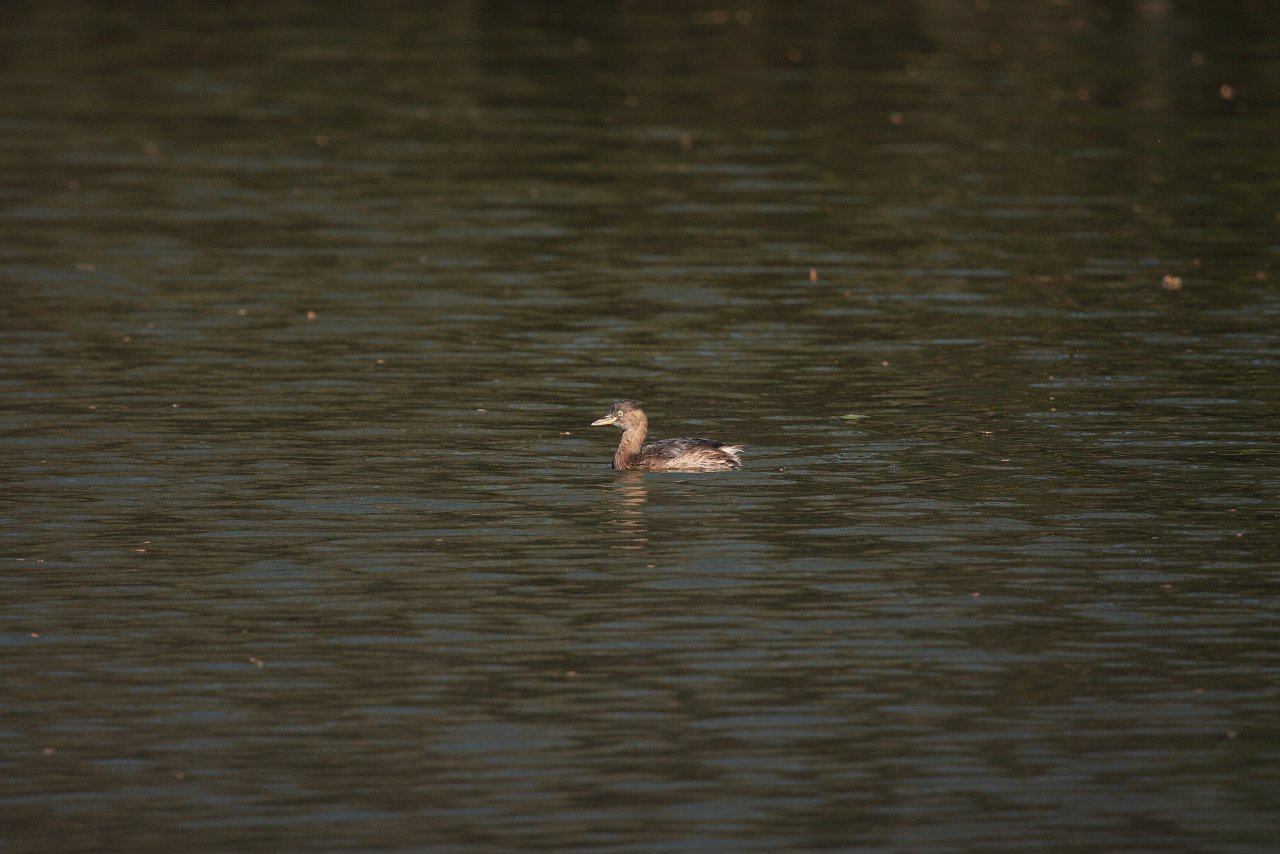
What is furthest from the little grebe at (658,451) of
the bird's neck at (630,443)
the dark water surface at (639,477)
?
the dark water surface at (639,477)

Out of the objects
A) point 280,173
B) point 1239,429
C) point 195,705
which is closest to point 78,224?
point 280,173

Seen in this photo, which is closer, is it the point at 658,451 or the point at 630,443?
the point at 658,451

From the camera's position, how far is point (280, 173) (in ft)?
119

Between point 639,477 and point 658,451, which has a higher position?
point 658,451

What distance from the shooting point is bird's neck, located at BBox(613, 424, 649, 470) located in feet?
64.0

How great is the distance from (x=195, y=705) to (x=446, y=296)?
14496 mm

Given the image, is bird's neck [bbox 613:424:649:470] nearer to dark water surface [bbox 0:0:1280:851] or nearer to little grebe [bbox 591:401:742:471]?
little grebe [bbox 591:401:742:471]

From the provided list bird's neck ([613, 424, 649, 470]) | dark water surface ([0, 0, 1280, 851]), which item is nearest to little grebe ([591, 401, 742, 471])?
bird's neck ([613, 424, 649, 470])

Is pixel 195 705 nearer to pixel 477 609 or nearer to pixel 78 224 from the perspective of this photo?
pixel 477 609

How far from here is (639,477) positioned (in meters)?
19.4

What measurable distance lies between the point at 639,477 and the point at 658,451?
28 centimetres

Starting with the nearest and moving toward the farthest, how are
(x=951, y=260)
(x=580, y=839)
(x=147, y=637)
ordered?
1. (x=580, y=839)
2. (x=147, y=637)
3. (x=951, y=260)

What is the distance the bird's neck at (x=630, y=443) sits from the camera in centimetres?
1952

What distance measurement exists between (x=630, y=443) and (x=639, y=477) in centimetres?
32
